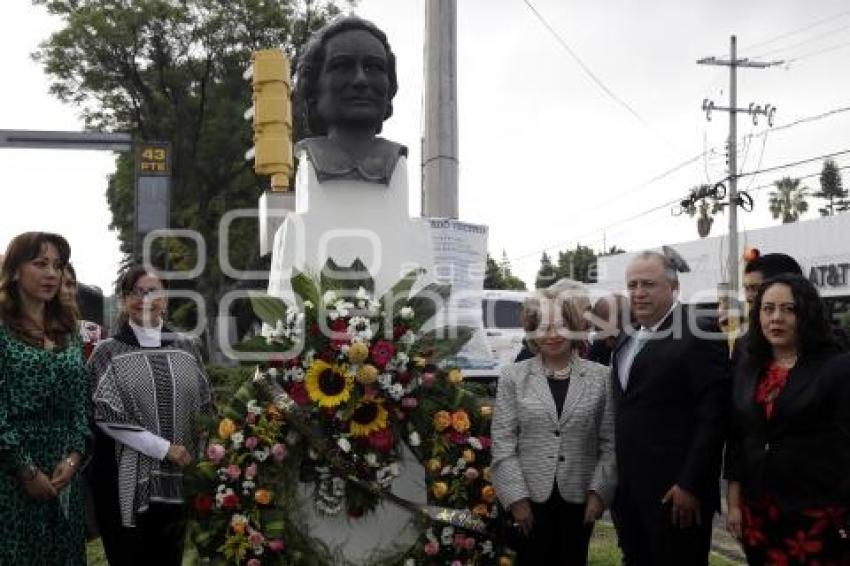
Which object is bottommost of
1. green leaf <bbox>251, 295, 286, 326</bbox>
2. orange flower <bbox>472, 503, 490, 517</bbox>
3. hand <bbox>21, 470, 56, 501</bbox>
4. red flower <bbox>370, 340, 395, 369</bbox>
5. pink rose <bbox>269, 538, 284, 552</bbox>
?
pink rose <bbox>269, 538, 284, 552</bbox>

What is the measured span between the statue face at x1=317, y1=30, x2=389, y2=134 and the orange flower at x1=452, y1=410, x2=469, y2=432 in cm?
207

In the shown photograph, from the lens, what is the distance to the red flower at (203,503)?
12.8 ft

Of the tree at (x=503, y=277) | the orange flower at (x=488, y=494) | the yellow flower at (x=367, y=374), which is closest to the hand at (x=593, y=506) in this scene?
the orange flower at (x=488, y=494)

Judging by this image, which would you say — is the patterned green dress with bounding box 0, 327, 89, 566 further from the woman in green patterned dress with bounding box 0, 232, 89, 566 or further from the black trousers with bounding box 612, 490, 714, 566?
the black trousers with bounding box 612, 490, 714, 566

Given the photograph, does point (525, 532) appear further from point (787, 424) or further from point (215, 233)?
point (215, 233)

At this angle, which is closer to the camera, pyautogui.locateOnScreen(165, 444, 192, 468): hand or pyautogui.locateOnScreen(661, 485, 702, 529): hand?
pyautogui.locateOnScreen(661, 485, 702, 529): hand

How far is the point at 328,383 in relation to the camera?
4.10m

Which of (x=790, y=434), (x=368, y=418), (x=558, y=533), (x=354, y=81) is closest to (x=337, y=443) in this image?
(x=368, y=418)

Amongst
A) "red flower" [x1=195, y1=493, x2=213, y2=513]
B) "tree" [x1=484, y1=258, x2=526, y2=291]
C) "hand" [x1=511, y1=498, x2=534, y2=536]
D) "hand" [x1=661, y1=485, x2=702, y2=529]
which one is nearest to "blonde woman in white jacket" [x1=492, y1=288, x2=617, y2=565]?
"hand" [x1=511, y1=498, x2=534, y2=536]

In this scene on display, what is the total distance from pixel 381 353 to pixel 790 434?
180cm

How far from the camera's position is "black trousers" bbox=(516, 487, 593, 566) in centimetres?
352

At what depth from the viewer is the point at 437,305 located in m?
4.46

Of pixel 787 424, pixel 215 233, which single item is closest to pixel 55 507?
pixel 787 424

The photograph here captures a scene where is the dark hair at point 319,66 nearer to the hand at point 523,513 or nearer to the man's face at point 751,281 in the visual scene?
the man's face at point 751,281
